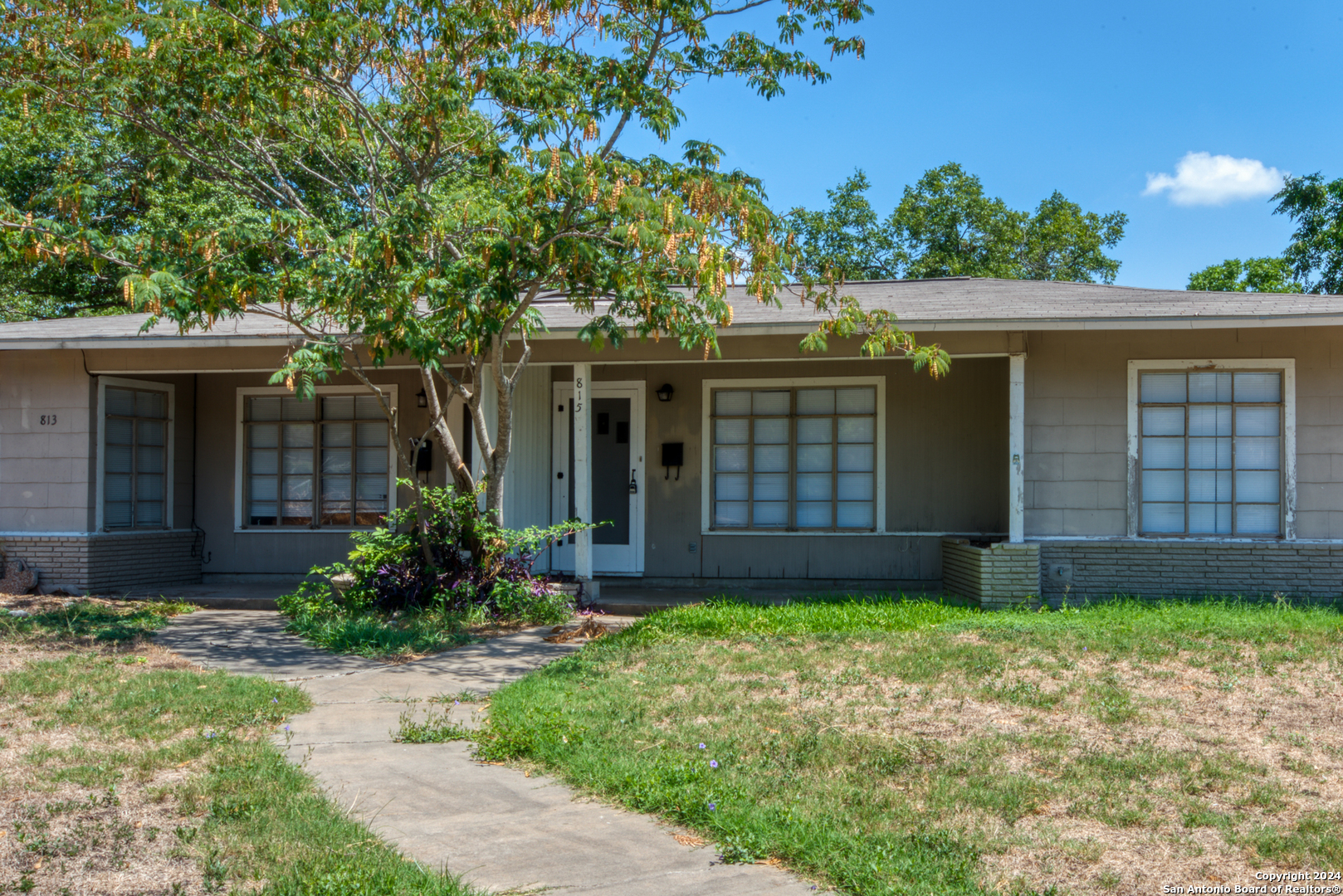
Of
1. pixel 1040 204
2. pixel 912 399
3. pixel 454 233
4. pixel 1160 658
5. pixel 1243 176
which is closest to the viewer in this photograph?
pixel 1160 658

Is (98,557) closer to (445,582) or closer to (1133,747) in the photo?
(445,582)

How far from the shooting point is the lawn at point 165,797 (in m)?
3.40

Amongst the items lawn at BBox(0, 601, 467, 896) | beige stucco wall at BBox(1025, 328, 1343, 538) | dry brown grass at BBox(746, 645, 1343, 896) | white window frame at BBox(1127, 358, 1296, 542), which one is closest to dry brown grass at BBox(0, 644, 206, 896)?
lawn at BBox(0, 601, 467, 896)

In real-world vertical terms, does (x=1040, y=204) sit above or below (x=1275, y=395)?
above

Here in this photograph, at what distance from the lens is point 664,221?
6.81 meters

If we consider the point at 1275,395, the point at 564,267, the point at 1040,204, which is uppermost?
the point at 1040,204

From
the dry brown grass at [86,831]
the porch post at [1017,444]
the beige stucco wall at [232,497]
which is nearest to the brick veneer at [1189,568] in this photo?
the porch post at [1017,444]

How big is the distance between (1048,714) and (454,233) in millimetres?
6109

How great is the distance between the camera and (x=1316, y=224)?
22.2m

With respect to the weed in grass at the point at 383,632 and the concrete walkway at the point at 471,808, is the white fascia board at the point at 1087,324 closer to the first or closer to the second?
the weed in grass at the point at 383,632

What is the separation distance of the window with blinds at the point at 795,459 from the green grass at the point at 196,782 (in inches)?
219

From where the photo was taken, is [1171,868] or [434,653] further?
[434,653]

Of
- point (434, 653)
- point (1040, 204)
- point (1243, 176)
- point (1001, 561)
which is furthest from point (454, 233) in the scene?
point (1243, 176)

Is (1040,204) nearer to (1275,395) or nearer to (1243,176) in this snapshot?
(1275,395)
